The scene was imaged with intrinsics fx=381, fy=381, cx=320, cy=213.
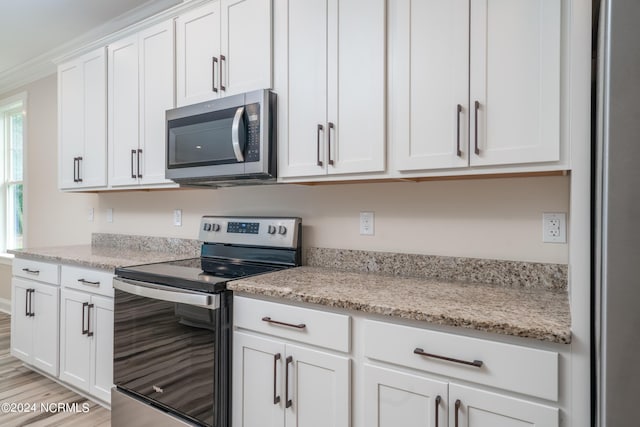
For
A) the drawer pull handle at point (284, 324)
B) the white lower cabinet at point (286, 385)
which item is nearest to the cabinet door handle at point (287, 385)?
the white lower cabinet at point (286, 385)

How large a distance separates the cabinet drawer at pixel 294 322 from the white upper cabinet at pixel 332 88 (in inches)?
25.4

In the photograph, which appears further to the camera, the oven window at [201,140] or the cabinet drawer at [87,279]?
the cabinet drawer at [87,279]

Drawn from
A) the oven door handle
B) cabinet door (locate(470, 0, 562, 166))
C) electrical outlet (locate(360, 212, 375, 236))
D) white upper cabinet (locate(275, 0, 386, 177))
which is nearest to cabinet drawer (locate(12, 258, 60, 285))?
the oven door handle

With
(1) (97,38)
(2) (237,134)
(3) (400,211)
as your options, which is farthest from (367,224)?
(1) (97,38)

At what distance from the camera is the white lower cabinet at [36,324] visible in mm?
2549

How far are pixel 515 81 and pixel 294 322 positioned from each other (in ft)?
3.87

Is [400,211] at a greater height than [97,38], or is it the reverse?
[97,38]

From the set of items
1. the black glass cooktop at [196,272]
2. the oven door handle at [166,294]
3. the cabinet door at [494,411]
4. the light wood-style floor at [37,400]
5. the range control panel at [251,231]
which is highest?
the range control panel at [251,231]

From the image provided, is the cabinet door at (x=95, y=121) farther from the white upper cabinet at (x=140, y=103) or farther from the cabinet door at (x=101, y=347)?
the cabinet door at (x=101, y=347)

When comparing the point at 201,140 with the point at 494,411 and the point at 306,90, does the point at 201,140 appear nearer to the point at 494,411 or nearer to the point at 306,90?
the point at 306,90

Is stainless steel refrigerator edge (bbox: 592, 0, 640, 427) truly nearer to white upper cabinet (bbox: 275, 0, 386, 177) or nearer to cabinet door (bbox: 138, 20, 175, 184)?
white upper cabinet (bbox: 275, 0, 386, 177)

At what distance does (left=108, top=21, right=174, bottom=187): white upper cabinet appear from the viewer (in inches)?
94.0

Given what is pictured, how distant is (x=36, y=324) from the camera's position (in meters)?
2.68

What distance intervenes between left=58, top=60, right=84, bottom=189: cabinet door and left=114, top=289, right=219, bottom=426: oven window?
1.48 meters
